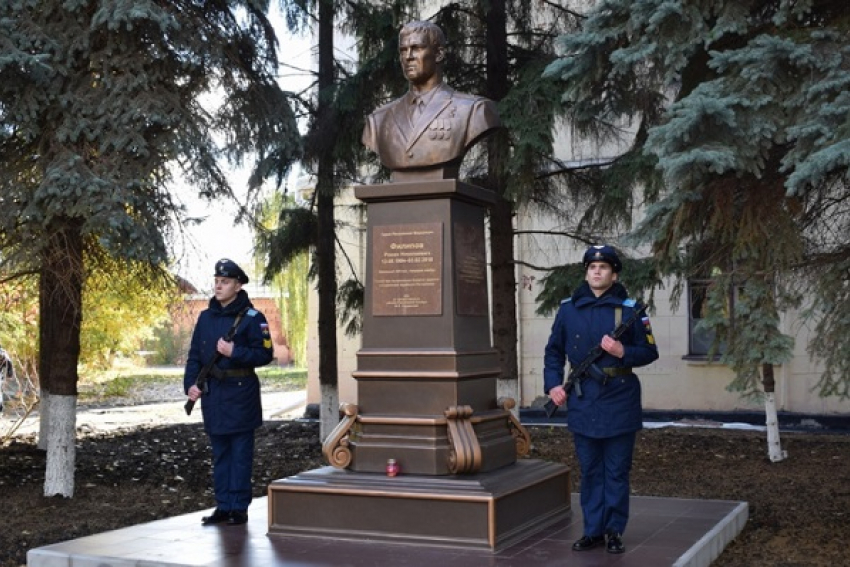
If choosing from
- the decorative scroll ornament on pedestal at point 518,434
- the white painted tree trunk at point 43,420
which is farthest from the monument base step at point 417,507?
the white painted tree trunk at point 43,420

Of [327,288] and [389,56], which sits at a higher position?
[389,56]

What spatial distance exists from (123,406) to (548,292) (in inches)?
591

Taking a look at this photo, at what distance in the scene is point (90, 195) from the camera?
8.11 m

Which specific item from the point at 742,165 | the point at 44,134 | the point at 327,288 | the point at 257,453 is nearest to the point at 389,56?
the point at 327,288

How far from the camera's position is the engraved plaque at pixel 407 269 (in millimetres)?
6820

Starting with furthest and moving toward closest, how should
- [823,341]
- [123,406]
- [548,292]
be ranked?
1. [123,406]
2. [548,292]
3. [823,341]

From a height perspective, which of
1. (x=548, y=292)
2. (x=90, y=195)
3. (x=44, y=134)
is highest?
(x=44, y=134)

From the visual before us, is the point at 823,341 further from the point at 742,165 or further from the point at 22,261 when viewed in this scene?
the point at 22,261

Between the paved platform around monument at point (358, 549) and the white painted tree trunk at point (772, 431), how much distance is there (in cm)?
398

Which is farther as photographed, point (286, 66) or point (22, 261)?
point (286, 66)

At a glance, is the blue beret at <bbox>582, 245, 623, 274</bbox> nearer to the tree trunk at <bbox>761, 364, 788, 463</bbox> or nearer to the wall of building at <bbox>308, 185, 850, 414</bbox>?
the tree trunk at <bbox>761, 364, 788, 463</bbox>

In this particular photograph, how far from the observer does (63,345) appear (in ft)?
30.5

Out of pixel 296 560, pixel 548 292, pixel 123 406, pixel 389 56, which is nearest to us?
pixel 296 560

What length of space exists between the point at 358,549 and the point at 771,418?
6374 mm
